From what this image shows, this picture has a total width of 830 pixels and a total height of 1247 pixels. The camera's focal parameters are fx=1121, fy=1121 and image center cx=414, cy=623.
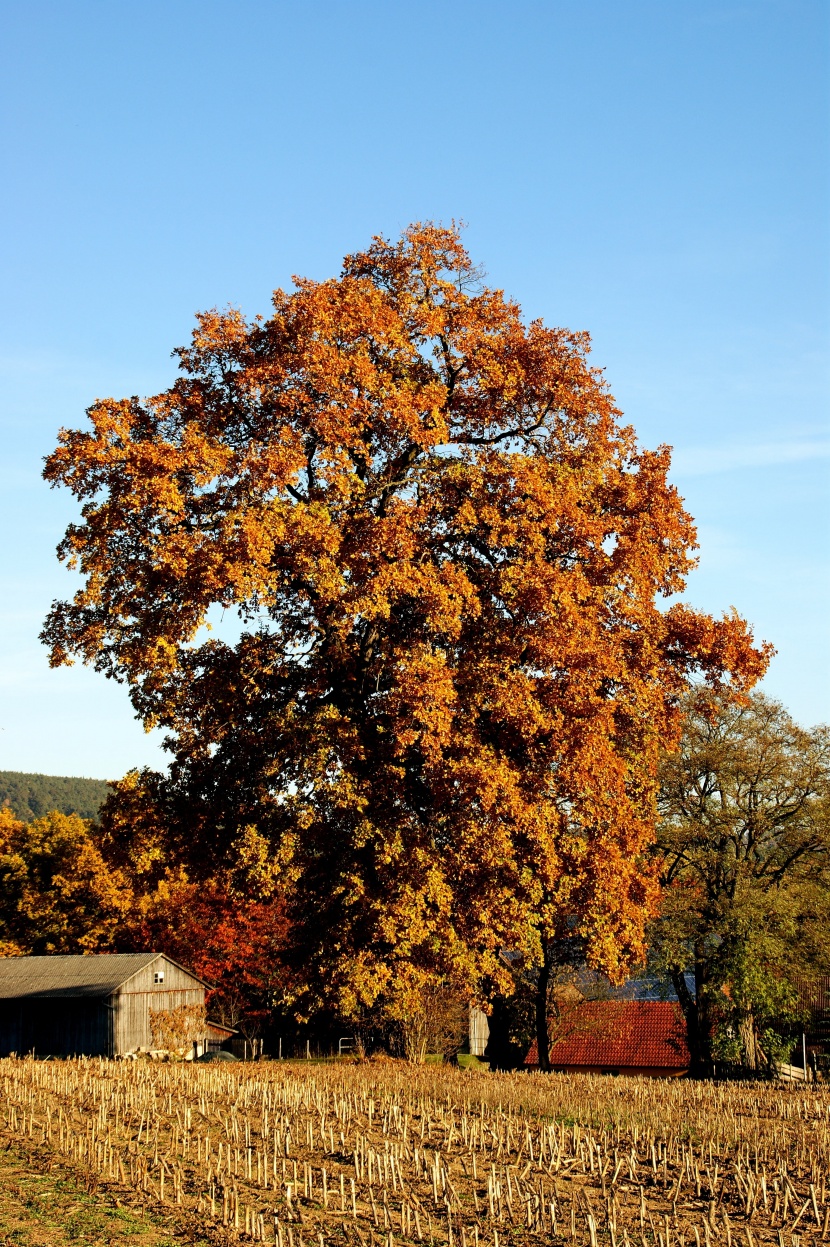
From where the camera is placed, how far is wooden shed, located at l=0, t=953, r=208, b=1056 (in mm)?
52094

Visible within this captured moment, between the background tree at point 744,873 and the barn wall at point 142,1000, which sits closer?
the background tree at point 744,873

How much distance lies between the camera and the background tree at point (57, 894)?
6078cm

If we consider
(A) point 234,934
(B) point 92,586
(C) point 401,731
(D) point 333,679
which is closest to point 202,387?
(B) point 92,586

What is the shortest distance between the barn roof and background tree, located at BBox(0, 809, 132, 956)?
5.46 meters

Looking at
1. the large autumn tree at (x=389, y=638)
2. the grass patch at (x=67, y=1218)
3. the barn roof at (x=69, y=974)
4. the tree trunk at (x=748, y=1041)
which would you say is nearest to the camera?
the grass patch at (x=67, y=1218)

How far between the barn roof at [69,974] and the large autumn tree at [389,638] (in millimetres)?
31654

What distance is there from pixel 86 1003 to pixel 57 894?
10.8 m

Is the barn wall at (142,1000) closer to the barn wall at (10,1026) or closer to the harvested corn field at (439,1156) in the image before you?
the barn wall at (10,1026)

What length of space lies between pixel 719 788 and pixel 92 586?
90.7 feet

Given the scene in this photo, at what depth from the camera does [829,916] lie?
1523 inches

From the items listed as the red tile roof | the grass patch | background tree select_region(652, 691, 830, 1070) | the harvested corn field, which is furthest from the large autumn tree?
the red tile roof

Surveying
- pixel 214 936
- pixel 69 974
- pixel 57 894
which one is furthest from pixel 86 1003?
pixel 57 894

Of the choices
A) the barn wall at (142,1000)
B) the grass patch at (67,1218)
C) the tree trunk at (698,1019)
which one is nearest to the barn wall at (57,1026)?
the barn wall at (142,1000)

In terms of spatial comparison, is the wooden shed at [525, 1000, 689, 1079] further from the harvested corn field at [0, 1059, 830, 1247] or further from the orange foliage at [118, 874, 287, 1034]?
the harvested corn field at [0, 1059, 830, 1247]
